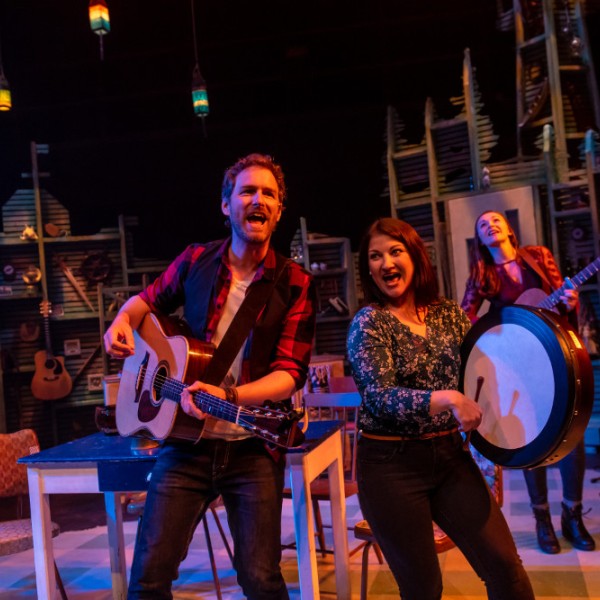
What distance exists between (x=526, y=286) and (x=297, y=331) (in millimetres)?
1912

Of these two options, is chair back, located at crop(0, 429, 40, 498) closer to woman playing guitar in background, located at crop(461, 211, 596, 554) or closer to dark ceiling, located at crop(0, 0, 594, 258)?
woman playing guitar in background, located at crop(461, 211, 596, 554)

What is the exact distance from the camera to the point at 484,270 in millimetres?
3916

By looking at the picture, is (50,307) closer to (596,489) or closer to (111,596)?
(111,596)

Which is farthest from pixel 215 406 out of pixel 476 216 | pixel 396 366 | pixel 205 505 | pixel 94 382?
pixel 94 382

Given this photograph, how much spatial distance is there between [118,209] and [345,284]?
3.09m

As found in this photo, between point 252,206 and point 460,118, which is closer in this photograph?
point 252,206

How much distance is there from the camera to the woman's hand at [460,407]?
1.83 m

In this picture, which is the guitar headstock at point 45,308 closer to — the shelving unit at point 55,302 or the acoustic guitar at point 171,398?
the shelving unit at point 55,302

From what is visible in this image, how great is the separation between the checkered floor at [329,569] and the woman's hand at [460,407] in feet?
6.41

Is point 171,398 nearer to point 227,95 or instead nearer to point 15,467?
point 15,467

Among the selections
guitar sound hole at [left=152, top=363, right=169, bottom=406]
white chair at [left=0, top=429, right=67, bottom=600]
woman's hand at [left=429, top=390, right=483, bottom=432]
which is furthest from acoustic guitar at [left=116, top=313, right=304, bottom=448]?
white chair at [left=0, top=429, right=67, bottom=600]

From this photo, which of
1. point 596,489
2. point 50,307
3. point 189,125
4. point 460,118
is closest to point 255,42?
point 189,125

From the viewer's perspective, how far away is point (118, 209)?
880cm

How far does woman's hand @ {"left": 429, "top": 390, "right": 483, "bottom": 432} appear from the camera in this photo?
1.83 meters
